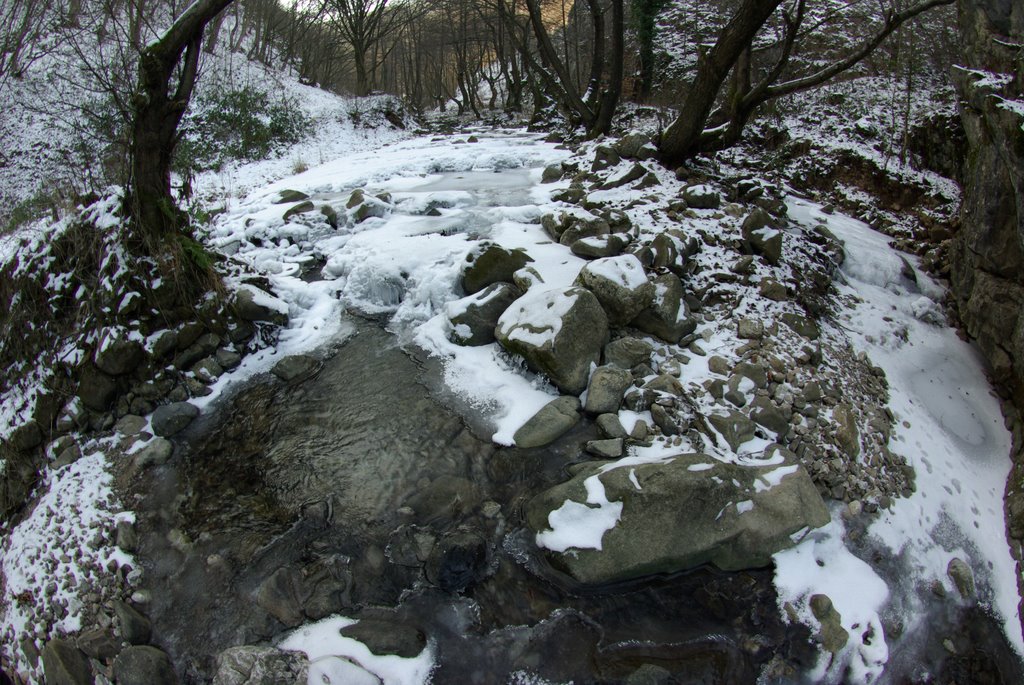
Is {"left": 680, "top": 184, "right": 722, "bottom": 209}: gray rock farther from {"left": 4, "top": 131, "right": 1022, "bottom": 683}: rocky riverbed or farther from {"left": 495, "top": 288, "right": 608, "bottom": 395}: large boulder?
{"left": 495, "top": 288, "right": 608, "bottom": 395}: large boulder

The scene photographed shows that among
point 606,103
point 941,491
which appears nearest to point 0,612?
point 941,491

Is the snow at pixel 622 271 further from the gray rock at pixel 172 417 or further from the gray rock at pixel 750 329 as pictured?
the gray rock at pixel 172 417

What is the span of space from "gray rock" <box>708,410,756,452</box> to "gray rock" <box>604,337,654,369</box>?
2.25 feet

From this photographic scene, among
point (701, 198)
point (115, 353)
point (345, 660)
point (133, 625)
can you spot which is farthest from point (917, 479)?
point (115, 353)

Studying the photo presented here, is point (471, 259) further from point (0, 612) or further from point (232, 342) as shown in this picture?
point (0, 612)

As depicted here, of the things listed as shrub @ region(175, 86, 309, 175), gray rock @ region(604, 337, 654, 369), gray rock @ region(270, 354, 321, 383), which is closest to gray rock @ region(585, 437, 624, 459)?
gray rock @ region(604, 337, 654, 369)

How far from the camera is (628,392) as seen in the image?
414 cm

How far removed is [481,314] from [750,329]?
2218 millimetres

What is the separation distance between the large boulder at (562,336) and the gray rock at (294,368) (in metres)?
1.68

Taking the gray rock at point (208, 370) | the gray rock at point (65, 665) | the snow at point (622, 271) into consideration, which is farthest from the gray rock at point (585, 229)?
the gray rock at point (65, 665)

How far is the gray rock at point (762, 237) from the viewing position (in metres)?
5.27

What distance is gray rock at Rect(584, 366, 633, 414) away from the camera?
409 cm

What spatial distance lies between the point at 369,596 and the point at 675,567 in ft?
5.84

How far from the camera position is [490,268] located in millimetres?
5230
